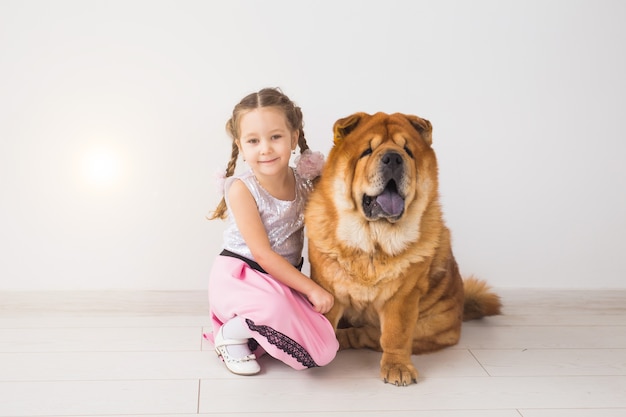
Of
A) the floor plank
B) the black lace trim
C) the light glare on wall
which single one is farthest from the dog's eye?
the light glare on wall

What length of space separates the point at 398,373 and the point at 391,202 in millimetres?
396

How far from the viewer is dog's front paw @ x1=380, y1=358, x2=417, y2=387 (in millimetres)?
1684

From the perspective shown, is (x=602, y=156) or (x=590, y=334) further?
(x=602, y=156)

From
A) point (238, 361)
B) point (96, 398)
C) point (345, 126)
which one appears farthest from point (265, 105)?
point (96, 398)

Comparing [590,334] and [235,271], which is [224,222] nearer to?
[235,271]

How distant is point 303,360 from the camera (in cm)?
172

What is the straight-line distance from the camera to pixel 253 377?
1729 millimetres

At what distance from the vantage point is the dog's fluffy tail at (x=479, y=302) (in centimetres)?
217

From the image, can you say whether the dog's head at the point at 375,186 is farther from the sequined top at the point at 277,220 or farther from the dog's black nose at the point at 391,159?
the sequined top at the point at 277,220

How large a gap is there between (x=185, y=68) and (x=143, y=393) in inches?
38.0

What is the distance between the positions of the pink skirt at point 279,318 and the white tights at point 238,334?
20 mm

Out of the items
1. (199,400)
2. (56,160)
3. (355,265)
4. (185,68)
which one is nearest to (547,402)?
(355,265)

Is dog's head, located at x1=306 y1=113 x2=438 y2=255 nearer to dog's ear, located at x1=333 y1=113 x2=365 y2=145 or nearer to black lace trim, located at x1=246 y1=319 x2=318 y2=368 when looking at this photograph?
dog's ear, located at x1=333 y1=113 x2=365 y2=145

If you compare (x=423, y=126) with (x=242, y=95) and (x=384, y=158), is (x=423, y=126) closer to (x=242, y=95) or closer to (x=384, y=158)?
(x=384, y=158)
